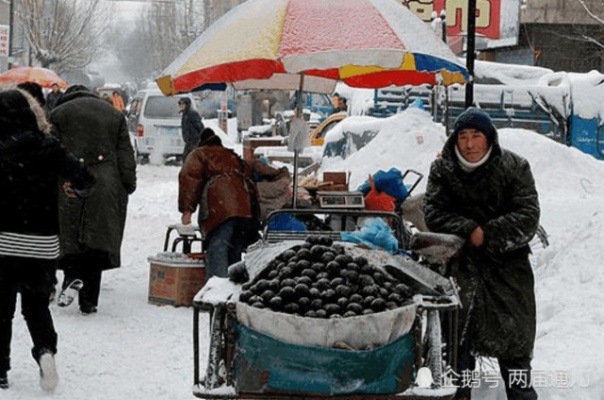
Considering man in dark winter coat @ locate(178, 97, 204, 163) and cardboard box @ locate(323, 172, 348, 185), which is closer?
cardboard box @ locate(323, 172, 348, 185)

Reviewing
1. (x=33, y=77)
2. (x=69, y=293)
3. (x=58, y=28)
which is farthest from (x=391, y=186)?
(x=58, y=28)

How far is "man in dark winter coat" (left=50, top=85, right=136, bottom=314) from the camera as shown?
9.27 m

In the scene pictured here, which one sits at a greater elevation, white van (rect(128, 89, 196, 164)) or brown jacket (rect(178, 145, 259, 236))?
brown jacket (rect(178, 145, 259, 236))

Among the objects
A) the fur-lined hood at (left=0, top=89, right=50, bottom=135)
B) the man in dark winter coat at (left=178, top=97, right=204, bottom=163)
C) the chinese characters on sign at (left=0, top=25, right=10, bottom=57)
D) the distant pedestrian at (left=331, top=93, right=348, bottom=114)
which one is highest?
the chinese characters on sign at (left=0, top=25, right=10, bottom=57)

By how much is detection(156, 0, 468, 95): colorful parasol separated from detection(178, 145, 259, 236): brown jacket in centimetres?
121

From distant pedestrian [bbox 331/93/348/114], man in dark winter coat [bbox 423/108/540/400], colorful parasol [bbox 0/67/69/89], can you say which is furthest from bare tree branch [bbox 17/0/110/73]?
man in dark winter coat [bbox 423/108/540/400]

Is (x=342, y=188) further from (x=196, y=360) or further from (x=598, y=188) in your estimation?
(x=598, y=188)

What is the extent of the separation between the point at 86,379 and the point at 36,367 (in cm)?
43

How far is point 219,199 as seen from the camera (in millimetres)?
9141

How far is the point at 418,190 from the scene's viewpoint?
13.7 metres

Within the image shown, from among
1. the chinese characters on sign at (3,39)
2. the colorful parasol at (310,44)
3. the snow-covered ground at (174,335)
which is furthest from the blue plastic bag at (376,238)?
the chinese characters on sign at (3,39)

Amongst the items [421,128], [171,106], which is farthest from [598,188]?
[171,106]

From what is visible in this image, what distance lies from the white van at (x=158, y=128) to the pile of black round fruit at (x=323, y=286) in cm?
2354

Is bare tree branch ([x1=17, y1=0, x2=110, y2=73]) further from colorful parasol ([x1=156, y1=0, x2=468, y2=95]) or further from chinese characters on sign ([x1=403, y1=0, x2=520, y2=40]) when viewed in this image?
colorful parasol ([x1=156, y1=0, x2=468, y2=95])
